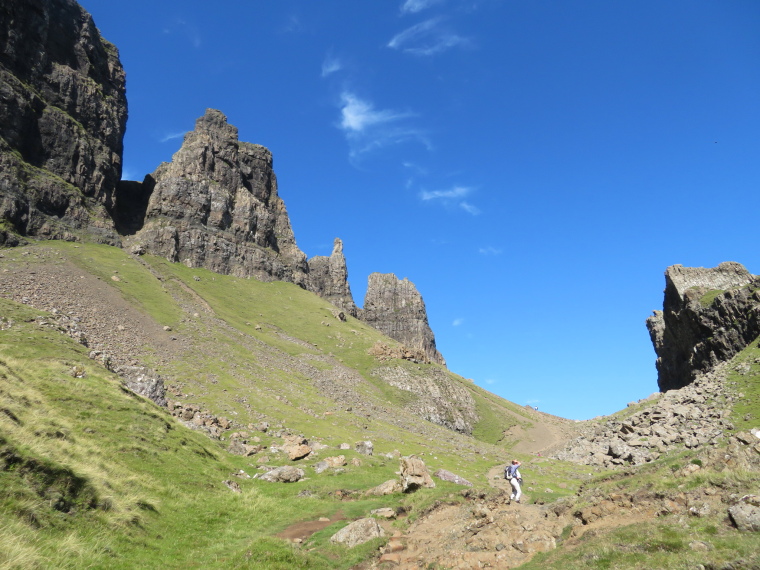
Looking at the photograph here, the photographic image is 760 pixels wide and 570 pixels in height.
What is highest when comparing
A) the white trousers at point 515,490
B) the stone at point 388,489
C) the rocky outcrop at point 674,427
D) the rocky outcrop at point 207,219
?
the rocky outcrop at point 207,219

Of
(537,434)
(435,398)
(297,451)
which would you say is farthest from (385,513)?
(537,434)

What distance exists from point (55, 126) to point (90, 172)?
1574cm

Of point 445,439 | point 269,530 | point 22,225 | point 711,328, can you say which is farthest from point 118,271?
point 711,328

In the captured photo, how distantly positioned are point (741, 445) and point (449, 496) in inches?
654

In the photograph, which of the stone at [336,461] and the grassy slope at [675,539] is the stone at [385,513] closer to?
the grassy slope at [675,539]

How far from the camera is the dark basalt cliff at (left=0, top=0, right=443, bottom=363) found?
386ft

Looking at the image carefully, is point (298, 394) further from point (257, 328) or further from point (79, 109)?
point (79, 109)

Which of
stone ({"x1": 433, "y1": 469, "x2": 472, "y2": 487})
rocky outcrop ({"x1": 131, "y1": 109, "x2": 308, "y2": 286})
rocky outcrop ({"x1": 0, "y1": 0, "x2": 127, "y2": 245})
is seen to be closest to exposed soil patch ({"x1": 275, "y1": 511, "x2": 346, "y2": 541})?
stone ({"x1": 433, "y1": 469, "x2": 472, "y2": 487})

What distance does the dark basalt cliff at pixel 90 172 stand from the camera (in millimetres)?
117562

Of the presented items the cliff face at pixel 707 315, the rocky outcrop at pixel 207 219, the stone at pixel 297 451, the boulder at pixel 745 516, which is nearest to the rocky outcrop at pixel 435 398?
the cliff face at pixel 707 315

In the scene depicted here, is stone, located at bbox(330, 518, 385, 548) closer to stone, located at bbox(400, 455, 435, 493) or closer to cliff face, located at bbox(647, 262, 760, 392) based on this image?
stone, located at bbox(400, 455, 435, 493)

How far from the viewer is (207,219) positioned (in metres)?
174

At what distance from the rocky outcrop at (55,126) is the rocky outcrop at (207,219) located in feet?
55.1

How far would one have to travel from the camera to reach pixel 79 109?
147000 millimetres
